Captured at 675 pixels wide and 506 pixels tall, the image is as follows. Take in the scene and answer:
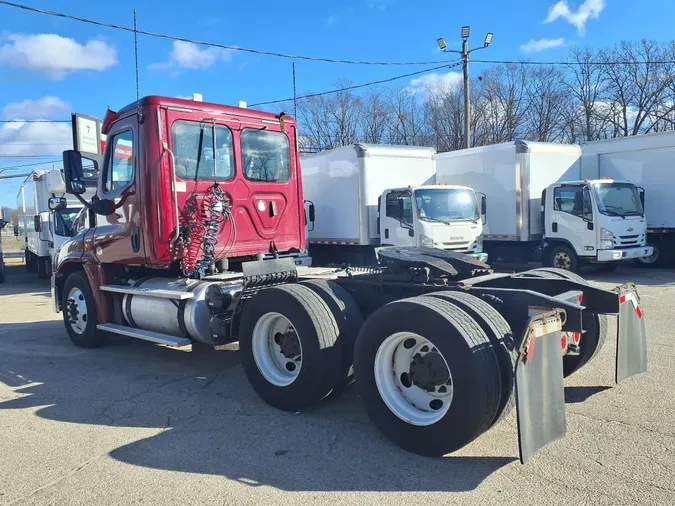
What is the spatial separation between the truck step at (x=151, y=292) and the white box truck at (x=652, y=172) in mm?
11979

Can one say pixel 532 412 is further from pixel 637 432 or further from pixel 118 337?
pixel 118 337

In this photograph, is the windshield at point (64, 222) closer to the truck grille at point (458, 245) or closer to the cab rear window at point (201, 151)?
the truck grille at point (458, 245)

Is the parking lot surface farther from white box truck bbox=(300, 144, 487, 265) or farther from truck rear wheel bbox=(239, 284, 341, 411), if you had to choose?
white box truck bbox=(300, 144, 487, 265)

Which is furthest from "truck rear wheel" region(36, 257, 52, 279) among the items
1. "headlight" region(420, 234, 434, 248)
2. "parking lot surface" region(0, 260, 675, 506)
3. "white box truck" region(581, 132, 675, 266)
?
"white box truck" region(581, 132, 675, 266)

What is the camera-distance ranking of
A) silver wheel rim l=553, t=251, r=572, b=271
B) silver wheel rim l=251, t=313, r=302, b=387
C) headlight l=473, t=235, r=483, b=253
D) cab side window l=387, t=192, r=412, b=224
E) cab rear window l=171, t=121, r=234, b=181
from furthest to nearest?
1. silver wheel rim l=553, t=251, r=572, b=271
2. headlight l=473, t=235, r=483, b=253
3. cab side window l=387, t=192, r=412, b=224
4. cab rear window l=171, t=121, r=234, b=181
5. silver wheel rim l=251, t=313, r=302, b=387

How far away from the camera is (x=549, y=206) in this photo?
14344mm

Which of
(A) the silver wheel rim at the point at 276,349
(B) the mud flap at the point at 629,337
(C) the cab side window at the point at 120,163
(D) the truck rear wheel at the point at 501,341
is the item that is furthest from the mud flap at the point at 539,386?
(C) the cab side window at the point at 120,163

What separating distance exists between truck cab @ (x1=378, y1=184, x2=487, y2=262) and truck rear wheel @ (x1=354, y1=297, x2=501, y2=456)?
27.3 ft

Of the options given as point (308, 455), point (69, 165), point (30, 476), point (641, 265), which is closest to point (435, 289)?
point (308, 455)

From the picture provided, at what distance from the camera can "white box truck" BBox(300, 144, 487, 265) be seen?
12859 mm

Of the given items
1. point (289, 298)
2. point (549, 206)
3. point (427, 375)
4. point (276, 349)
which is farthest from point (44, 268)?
point (427, 375)

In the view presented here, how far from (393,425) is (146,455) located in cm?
179

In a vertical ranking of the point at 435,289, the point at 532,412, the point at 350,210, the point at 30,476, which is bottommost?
the point at 30,476

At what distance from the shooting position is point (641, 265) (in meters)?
16.0
